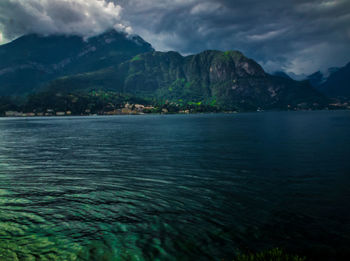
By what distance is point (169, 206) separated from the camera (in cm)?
1786

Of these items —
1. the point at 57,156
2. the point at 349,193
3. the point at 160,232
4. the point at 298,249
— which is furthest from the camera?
the point at 57,156

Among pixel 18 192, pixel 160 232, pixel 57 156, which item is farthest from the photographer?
pixel 57 156

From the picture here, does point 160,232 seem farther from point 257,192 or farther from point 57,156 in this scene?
point 57,156

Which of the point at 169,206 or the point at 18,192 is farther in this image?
the point at 18,192

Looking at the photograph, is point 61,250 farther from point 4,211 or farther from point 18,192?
point 18,192

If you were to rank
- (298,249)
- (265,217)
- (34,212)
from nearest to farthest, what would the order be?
1. (298,249)
2. (265,217)
3. (34,212)

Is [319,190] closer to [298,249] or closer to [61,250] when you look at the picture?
[298,249]

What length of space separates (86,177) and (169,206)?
1395 cm

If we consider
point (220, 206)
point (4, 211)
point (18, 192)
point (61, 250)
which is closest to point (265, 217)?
point (220, 206)

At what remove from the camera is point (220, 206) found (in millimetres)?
17812

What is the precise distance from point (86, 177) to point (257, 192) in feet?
64.6

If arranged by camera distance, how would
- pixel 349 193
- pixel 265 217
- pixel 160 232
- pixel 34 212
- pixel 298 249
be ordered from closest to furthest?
pixel 298 249 → pixel 160 232 → pixel 265 217 → pixel 34 212 → pixel 349 193

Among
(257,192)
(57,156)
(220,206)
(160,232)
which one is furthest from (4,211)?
(57,156)

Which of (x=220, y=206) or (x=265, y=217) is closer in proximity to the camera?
(x=265, y=217)
